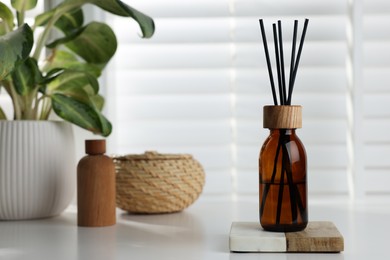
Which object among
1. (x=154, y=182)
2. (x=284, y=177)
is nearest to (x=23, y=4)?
(x=154, y=182)

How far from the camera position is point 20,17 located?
1575 millimetres

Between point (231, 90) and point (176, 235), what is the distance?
69 cm

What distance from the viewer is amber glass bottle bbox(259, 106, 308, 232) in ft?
3.85

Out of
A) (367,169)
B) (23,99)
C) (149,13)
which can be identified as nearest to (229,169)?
(367,169)

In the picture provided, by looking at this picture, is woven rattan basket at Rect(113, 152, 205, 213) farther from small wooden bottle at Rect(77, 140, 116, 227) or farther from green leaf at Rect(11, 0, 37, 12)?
green leaf at Rect(11, 0, 37, 12)

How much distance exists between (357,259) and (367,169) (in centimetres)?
88

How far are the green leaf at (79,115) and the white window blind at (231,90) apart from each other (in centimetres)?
32

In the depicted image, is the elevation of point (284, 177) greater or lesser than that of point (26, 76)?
lesser

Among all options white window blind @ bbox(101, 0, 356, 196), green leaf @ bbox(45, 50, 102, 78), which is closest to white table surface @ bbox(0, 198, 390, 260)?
white window blind @ bbox(101, 0, 356, 196)

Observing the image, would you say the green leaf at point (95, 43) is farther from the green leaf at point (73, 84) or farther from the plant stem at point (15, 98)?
the plant stem at point (15, 98)

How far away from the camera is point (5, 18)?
1533 millimetres

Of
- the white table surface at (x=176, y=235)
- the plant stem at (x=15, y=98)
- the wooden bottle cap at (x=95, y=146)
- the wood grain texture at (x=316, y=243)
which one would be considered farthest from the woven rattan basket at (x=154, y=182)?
the wood grain texture at (x=316, y=243)

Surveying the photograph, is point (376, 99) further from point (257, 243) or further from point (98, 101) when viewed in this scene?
point (257, 243)

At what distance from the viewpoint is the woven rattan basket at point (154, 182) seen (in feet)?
5.18
